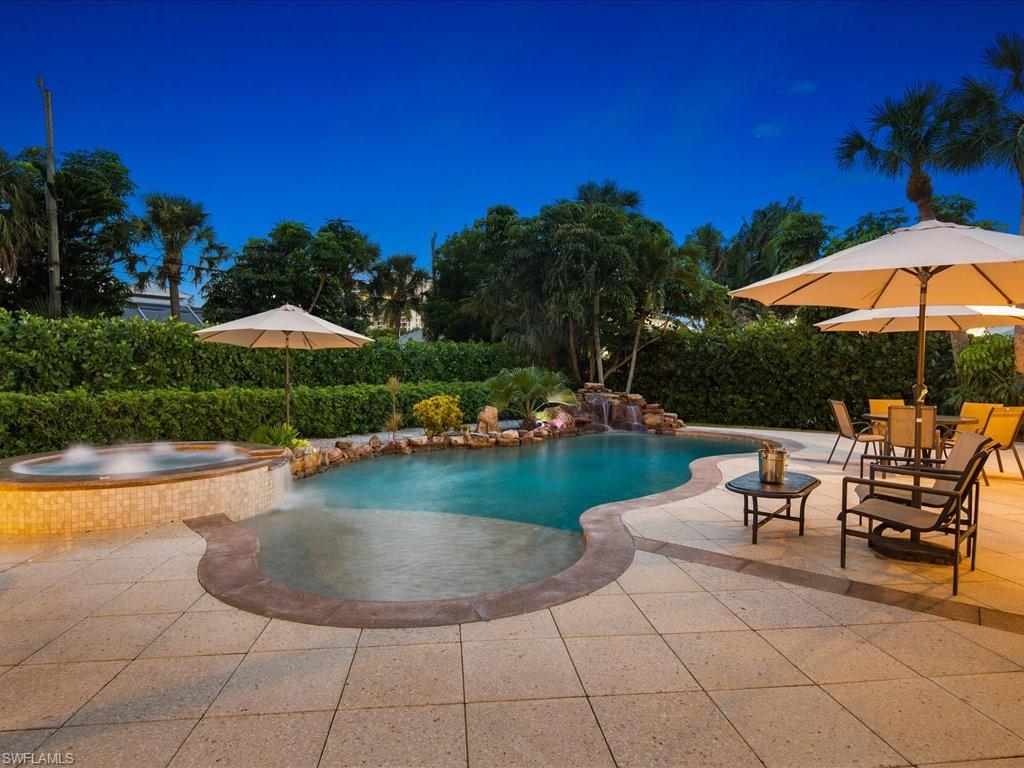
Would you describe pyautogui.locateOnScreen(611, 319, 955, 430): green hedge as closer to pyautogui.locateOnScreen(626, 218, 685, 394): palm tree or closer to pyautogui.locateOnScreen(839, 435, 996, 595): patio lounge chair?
pyautogui.locateOnScreen(626, 218, 685, 394): palm tree

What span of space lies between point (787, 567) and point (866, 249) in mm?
2306

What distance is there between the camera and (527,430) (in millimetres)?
12383

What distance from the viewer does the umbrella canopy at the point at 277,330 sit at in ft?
25.1

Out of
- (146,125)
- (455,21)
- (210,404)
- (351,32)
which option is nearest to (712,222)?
(455,21)

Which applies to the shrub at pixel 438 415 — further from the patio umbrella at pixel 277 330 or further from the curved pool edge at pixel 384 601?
the curved pool edge at pixel 384 601

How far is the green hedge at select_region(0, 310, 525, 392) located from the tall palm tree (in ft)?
45.0

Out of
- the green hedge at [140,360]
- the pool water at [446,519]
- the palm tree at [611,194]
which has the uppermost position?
the palm tree at [611,194]

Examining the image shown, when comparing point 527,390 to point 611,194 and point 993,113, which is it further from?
point 993,113

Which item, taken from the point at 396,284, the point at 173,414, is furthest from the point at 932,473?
the point at 396,284

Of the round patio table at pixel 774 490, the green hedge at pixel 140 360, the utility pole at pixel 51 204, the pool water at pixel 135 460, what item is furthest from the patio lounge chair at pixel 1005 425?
the utility pole at pixel 51 204

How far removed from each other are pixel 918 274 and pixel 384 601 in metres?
4.49

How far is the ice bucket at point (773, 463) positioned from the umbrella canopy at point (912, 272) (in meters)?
1.29

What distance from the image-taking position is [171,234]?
21.8m

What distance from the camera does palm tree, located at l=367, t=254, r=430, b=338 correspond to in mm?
37906
